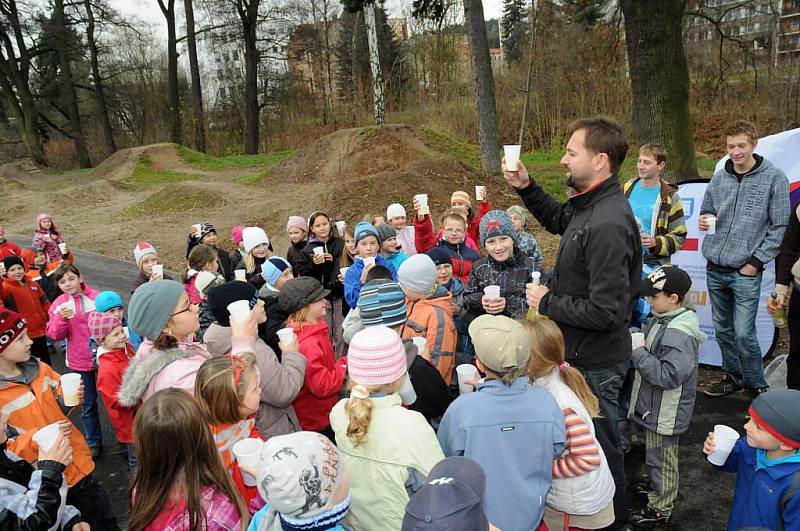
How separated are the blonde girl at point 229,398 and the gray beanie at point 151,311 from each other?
0.62 metres

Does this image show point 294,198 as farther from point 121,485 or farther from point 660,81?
point 121,485

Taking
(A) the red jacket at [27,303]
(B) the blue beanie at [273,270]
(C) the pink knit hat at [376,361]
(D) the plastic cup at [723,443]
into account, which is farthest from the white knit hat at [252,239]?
(D) the plastic cup at [723,443]

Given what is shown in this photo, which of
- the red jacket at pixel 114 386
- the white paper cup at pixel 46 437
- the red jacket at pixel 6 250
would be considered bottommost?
the red jacket at pixel 114 386

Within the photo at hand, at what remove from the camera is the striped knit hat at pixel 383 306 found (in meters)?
3.10

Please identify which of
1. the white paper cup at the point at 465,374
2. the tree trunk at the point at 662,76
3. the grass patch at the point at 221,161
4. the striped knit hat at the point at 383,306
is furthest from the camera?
the grass patch at the point at 221,161

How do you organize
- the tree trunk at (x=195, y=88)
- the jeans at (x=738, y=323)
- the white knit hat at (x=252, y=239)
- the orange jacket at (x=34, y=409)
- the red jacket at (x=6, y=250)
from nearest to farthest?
the orange jacket at (x=34, y=409) < the jeans at (x=738, y=323) < the white knit hat at (x=252, y=239) < the red jacket at (x=6, y=250) < the tree trunk at (x=195, y=88)

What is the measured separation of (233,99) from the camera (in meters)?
35.4

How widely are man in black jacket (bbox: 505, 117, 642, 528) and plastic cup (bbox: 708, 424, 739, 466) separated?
43 centimetres

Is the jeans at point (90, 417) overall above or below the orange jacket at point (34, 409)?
A: below

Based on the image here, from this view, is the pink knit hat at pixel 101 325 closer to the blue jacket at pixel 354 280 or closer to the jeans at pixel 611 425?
the blue jacket at pixel 354 280

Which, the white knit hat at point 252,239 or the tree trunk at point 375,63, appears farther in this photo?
the tree trunk at point 375,63

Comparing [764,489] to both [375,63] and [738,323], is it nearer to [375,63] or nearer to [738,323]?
[738,323]

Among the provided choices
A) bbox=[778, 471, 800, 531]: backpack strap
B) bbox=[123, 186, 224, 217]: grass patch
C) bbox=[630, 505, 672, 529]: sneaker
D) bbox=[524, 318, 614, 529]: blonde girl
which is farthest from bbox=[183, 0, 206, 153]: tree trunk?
bbox=[778, 471, 800, 531]: backpack strap

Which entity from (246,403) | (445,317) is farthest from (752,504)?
(246,403)
